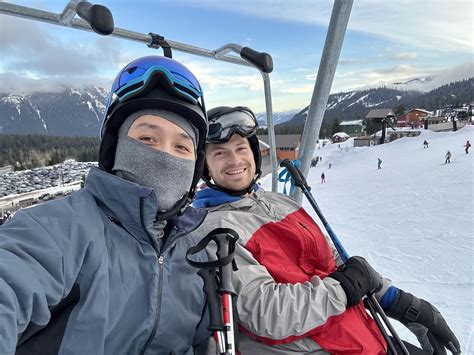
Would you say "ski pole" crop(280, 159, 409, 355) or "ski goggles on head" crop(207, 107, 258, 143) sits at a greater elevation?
"ski goggles on head" crop(207, 107, 258, 143)

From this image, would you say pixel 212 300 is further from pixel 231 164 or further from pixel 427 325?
pixel 427 325

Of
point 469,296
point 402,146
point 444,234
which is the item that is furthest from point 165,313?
point 402,146

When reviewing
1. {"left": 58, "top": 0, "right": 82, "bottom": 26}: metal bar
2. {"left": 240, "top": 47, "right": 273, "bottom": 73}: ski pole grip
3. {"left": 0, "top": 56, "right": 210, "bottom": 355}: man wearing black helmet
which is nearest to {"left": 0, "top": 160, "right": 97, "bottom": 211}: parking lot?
{"left": 240, "top": 47, "right": 273, "bottom": 73}: ski pole grip

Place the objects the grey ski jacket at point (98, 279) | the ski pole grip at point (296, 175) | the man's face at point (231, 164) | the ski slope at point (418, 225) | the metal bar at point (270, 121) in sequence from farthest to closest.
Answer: the ski slope at point (418, 225), the metal bar at point (270, 121), the ski pole grip at point (296, 175), the man's face at point (231, 164), the grey ski jacket at point (98, 279)

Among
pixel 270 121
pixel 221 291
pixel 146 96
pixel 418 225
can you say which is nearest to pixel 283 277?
pixel 221 291

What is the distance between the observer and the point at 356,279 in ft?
5.95

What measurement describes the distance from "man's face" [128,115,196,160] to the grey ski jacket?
226 millimetres

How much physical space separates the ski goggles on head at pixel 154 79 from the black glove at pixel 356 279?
113 centimetres

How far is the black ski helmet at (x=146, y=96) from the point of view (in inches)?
59.5

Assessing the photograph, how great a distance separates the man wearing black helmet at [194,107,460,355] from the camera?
63.7 inches

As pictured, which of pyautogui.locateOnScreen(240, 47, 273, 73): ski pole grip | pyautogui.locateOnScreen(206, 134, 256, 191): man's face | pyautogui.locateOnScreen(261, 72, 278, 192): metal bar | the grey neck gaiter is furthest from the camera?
pyautogui.locateOnScreen(261, 72, 278, 192): metal bar

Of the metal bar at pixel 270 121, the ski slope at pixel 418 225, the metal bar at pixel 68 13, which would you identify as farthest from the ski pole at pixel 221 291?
the ski slope at pixel 418 225

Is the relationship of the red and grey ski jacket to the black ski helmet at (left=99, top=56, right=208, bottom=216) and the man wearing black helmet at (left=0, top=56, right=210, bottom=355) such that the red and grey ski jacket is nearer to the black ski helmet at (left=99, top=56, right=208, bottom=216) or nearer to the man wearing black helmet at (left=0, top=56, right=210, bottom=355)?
the man wearing black helmet at (left=0, top=56, right=210, bottom=355)

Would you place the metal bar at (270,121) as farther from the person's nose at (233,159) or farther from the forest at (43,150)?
the forest at (43,150)
